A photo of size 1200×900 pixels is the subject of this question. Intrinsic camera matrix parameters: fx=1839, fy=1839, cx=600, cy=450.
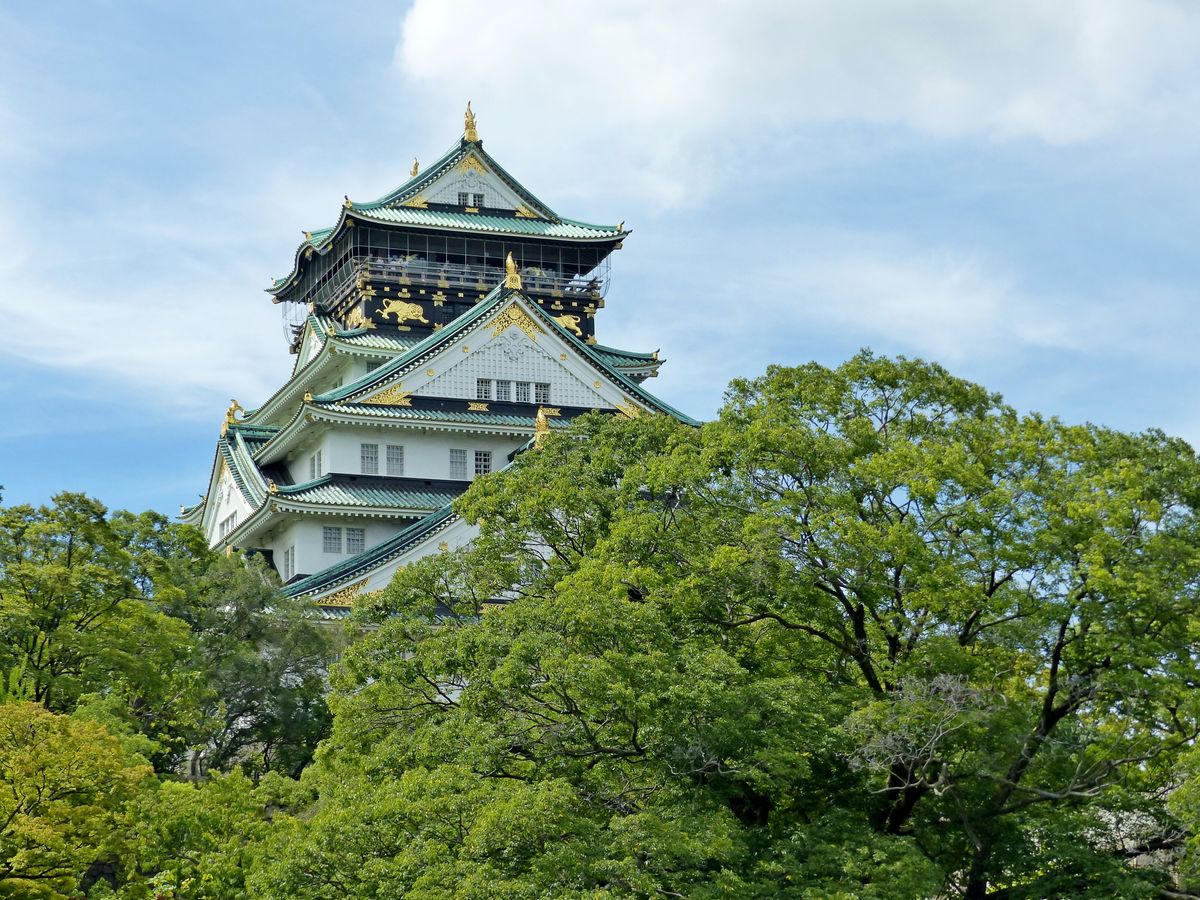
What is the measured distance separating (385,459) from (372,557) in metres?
6.83

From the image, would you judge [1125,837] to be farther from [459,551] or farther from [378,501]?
[378,501]

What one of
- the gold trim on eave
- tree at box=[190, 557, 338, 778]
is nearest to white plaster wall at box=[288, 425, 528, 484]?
the gold trim on eave

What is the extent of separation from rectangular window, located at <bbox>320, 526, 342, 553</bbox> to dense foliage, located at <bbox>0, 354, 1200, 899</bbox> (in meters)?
23.0

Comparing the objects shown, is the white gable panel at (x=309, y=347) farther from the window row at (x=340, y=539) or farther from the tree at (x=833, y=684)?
the tree at (x=833, y=684)

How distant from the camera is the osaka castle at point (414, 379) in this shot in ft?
175

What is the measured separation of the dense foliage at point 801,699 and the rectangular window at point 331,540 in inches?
907

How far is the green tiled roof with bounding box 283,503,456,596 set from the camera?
48.2 metres

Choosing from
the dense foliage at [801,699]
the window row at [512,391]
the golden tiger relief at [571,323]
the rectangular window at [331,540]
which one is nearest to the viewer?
the dense foliage at [801,699]

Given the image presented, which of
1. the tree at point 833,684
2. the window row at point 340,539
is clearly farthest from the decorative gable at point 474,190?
the tree at point 833,684

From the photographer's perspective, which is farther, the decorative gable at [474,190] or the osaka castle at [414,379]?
the decorative gable at [474,190]

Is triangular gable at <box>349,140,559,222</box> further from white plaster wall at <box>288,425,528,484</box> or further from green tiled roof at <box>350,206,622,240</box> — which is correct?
white plaster wall at <box>288,425,528,484</box>

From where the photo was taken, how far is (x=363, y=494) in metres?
54.1

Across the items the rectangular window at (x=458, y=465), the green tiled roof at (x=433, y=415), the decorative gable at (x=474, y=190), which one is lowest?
the rectangular window at (x=458, y=465)

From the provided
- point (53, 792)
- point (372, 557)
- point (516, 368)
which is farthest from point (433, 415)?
point (53, 792)
